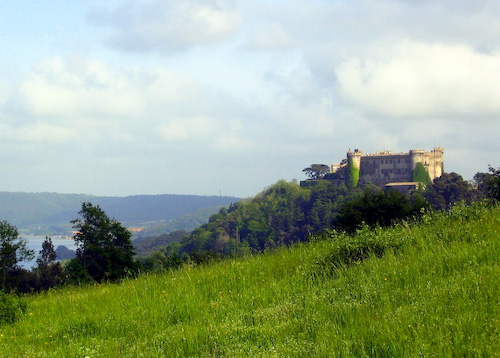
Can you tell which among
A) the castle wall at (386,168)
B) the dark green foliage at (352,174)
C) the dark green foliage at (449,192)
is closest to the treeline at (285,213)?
the dark green foliage at (449,192)

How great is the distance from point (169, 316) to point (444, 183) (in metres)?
121

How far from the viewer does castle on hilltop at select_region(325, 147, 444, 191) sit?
148000 mm

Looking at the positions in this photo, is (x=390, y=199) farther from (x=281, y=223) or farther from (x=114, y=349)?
(x=281, y=223)

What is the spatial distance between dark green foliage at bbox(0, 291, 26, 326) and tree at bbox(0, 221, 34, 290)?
2299cm

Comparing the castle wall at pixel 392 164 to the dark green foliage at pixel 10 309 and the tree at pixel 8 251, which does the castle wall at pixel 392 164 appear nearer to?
the tree at pixel 8 251

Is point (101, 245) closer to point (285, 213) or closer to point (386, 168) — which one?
point (285, 213)

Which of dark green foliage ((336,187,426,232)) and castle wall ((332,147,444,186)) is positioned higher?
castle wall ((332,147,444,186))

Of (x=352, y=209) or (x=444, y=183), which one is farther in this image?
(x=444, y=183)

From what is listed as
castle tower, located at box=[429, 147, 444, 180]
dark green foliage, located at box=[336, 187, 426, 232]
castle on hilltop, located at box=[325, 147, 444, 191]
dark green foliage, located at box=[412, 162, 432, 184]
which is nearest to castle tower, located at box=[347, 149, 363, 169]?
castle on hilltop, located at box=[325, 147, 444, 191]

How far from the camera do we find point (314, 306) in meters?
8.05

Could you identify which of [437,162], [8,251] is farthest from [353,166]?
[8,251]

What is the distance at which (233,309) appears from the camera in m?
8.83

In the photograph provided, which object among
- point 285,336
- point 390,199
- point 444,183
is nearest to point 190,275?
point 285,336

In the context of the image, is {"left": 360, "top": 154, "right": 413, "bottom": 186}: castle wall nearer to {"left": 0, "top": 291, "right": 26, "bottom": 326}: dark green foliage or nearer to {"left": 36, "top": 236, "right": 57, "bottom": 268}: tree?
{"left": 36, "top": 236, "right": 57, "bottom": 268}: tree
